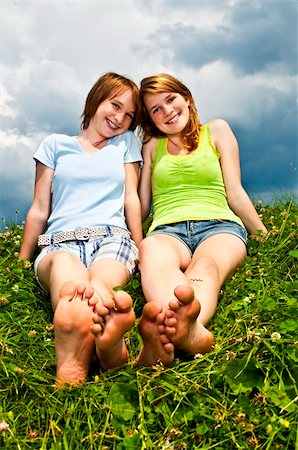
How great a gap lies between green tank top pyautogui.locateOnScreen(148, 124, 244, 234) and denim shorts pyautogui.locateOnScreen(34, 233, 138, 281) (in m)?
0.48

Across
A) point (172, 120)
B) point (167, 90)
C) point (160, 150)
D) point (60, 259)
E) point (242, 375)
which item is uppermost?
point (167, 90)

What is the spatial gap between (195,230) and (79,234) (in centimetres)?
97

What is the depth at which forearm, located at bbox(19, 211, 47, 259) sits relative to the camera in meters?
5.37

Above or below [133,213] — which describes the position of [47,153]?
above

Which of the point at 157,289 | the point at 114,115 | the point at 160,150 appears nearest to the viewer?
the point at 157,289

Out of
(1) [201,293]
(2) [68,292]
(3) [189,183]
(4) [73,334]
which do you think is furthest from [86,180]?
(4) [73,334]

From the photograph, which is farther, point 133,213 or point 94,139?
point 94,139

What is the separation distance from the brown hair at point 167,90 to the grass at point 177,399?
2.14 m

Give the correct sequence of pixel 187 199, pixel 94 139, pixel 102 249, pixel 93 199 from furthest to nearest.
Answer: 1. pixel 94 139
2. pixel 187 199
3. pixel 93 199
4. pixel 102 249

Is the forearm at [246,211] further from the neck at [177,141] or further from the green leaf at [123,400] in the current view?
the green leaf at [123,400]

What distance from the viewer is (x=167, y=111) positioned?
17.7 feet

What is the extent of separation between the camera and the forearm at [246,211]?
555cm

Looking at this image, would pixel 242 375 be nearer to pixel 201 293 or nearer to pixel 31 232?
pixel 201 293

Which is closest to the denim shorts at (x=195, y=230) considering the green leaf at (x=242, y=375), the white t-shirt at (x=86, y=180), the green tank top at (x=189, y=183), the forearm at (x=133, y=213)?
the green tank top at (x=189, y=183)
